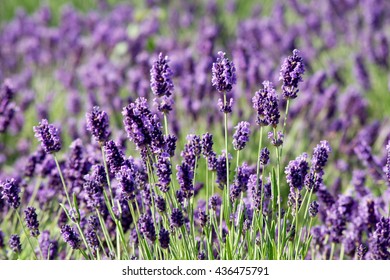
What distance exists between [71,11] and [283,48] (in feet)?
7.58

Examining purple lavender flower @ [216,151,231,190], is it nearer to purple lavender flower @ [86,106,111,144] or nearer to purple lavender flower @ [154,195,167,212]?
purple lavender flower @ [154,195,167,212]

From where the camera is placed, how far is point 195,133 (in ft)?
12.9

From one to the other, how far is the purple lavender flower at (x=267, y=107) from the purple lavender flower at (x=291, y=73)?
0.05 m

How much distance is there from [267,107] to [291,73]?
0.47 feet

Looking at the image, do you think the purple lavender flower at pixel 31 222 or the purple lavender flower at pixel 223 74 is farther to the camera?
the purple lavender flower at pixel 31 222

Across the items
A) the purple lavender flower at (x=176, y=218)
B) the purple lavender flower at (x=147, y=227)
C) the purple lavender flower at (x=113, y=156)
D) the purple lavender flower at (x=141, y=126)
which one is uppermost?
the purple lavender flower at (x=141, y=126)

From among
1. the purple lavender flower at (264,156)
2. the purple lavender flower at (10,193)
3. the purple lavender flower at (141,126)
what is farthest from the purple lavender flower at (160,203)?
the purple lavender flower at (10,193)

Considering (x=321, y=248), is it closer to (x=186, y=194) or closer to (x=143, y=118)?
(x=186, y=194)

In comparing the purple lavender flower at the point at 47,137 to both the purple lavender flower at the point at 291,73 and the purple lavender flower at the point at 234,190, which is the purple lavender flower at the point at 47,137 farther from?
the purple lavender flower at the point at 291,73

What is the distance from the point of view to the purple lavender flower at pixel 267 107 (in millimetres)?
2377

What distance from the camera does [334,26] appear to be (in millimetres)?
6520

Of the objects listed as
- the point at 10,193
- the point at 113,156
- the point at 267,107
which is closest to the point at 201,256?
the point at 113,156

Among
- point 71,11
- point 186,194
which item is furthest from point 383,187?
point 71,11

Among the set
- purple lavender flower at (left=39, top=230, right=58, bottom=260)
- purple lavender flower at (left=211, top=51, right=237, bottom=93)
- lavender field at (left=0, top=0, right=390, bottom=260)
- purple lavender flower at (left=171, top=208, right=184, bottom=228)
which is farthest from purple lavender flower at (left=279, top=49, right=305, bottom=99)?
Result: purple lavender flower at (left=39, top=230, right=58, bottom=260)
